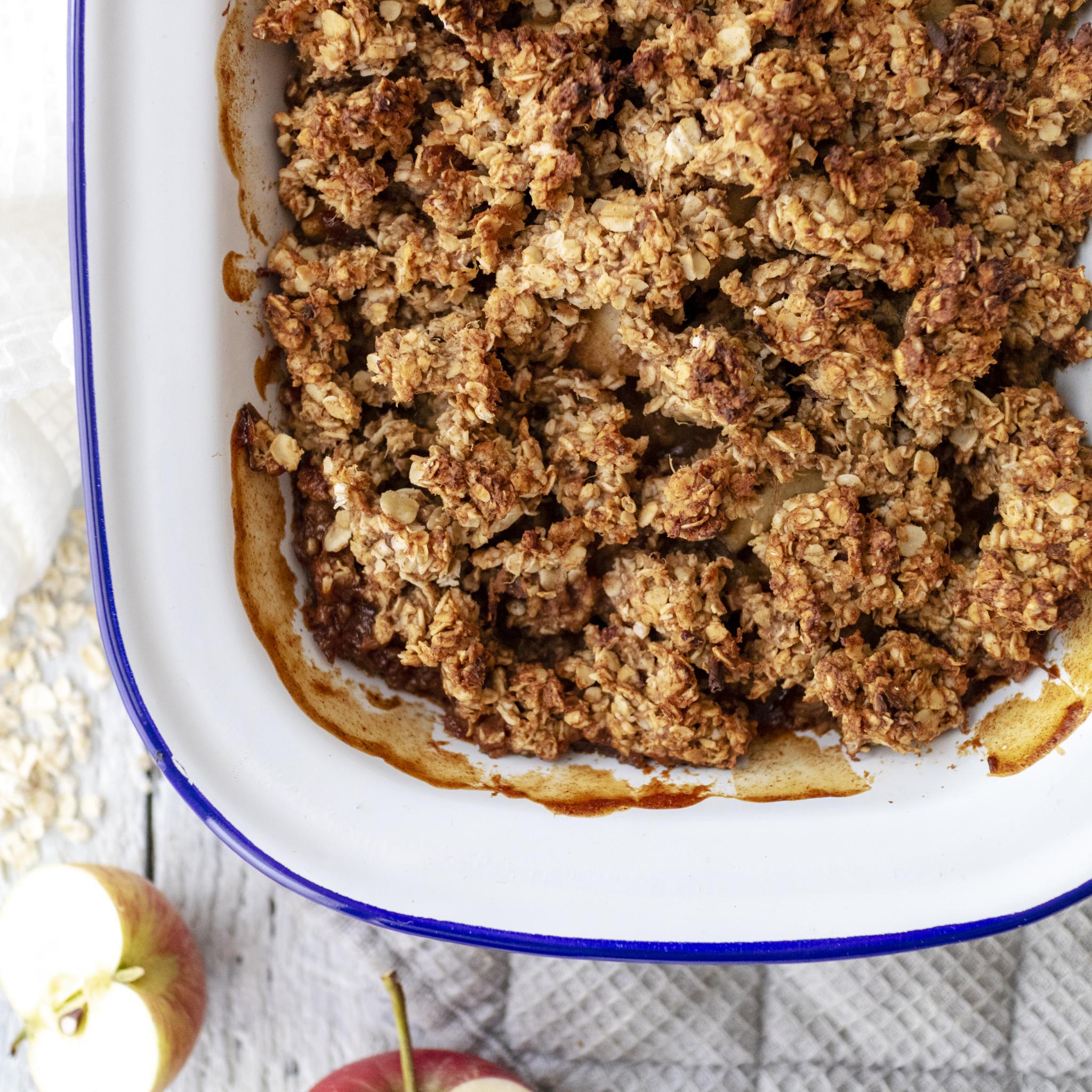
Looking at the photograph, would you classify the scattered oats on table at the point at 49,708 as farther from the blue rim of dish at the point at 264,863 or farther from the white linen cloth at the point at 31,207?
the blue rim of dish at the point at 264,863

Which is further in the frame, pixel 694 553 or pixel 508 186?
pixel 694 553

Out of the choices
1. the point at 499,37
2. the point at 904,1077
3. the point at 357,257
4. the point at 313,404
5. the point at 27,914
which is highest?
the point at 499,37

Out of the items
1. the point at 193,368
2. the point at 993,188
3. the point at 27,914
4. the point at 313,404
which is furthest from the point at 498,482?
the point at 27,914

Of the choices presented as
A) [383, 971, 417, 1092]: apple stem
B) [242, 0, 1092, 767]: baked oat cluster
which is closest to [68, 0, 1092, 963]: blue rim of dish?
[242, 0, 1092, 767]: baked oat cluster

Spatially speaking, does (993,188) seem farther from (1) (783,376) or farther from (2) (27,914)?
(2) (27,914)

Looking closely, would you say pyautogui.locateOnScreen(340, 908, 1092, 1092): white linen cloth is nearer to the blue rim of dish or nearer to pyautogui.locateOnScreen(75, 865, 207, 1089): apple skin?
pyautogui.locateOnScreen(75, 865, 207, 1089): apple skin
